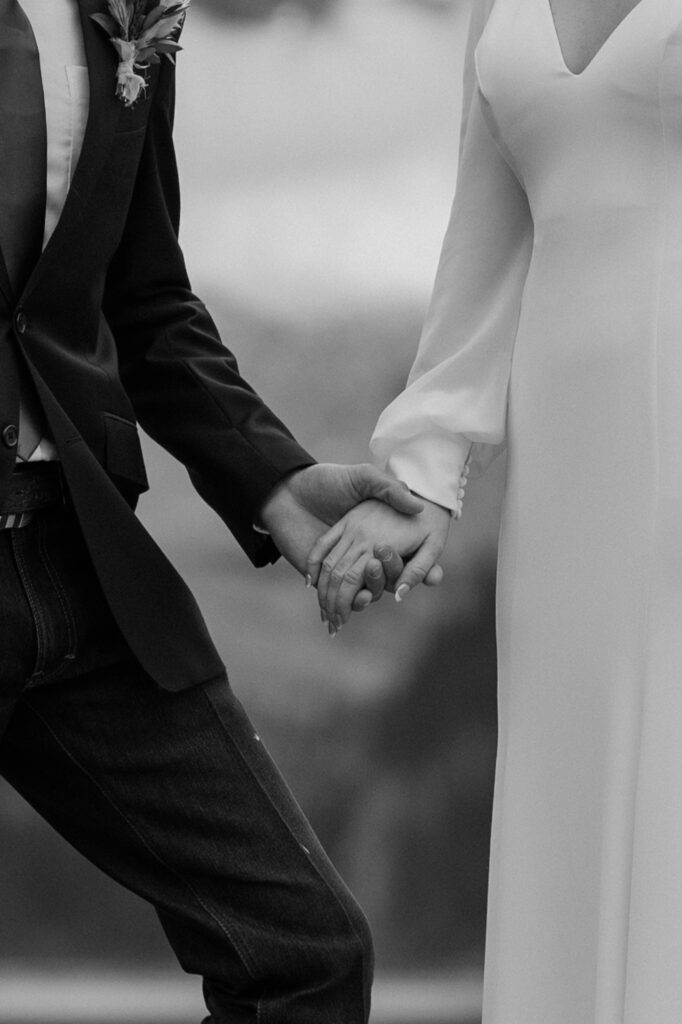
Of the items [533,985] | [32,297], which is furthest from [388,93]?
[533,985]

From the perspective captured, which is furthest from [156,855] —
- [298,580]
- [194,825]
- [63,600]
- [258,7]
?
[258,7]

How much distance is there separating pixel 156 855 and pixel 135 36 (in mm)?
750

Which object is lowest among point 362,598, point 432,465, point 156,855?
point 156,855

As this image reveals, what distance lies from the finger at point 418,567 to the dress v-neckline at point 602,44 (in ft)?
1.44

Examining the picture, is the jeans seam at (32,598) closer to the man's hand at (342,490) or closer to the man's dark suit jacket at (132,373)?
the man's dark suit jacket at (132,373)

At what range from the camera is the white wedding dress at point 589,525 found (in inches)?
47.9

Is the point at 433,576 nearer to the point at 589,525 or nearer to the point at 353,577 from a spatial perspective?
the point at 353,577

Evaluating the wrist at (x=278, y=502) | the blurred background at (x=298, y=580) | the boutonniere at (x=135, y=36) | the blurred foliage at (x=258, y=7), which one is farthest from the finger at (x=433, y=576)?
the blurred foliage at (x=258, y=7)

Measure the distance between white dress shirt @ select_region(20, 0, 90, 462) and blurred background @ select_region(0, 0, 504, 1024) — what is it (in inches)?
52.3

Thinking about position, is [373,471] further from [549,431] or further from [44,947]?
[44,947]

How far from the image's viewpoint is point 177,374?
1.52m

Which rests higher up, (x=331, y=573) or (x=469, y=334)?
(x=469, y=334)

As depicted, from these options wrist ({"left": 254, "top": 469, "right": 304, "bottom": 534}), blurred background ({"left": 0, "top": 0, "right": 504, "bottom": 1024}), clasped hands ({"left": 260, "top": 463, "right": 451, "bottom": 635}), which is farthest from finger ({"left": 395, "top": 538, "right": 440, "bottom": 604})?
blurred background ({"left": 0, "top": 0, "right": 504, "bottom": 1024})

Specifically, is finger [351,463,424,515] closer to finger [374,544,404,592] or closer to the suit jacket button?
finger [374,544,404,592]
